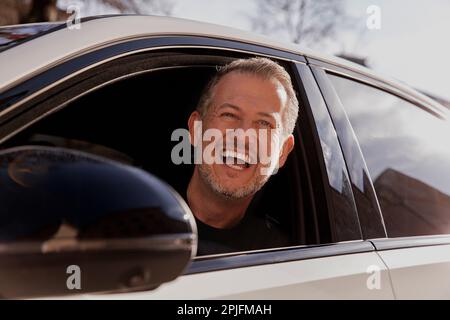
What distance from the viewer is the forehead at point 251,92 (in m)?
2.24

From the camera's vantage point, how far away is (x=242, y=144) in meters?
2.18

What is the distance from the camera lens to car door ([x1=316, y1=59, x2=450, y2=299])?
6.96 ft

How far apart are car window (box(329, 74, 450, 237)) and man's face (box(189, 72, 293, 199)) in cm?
30

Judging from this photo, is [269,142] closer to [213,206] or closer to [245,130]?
[245,130]

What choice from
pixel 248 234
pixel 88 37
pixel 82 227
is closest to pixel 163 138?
pixel 248 234

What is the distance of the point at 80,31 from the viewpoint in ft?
5.12

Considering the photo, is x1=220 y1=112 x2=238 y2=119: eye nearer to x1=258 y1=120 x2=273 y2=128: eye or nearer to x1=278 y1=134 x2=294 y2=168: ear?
x1=258 y1=120 x2=273 y2=128: eye

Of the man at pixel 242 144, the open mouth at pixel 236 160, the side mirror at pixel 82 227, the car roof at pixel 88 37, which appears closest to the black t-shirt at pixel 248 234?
the man at pixel 242 144

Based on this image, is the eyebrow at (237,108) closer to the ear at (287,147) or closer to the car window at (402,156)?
the ear at (287,147)

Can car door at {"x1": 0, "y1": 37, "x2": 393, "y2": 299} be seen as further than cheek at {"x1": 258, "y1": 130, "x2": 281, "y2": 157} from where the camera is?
No

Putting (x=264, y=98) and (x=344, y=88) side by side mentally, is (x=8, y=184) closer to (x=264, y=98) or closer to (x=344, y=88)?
(x=264, y=98)

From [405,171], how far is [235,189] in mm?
811

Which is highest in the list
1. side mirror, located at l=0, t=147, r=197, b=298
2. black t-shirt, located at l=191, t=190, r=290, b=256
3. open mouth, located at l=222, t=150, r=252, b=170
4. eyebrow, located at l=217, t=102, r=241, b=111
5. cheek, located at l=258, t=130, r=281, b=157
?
eyebrow, located at l=217, t=102, r=241, b=111

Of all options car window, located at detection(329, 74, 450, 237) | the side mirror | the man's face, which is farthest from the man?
the side mirror
